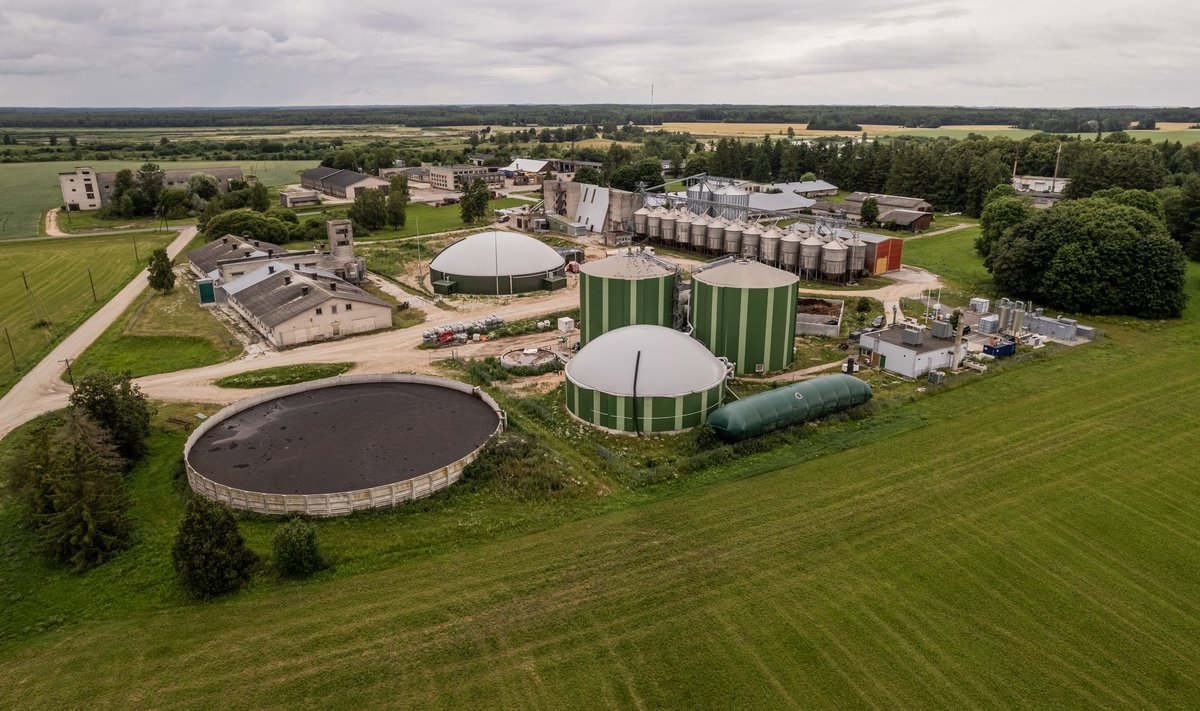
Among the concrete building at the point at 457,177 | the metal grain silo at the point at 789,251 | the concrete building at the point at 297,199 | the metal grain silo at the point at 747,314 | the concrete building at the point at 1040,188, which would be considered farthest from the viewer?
the concrete building at the point at 457,177

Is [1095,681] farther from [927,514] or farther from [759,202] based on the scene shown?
[759,202]

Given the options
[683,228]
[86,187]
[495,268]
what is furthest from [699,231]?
[86,187]

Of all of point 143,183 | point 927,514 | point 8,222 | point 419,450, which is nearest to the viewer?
point 927,514

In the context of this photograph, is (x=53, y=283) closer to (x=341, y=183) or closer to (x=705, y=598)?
(x=341, y=183)

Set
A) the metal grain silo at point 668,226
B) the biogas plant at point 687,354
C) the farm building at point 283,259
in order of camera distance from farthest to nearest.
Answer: the metal grain silo at point 668,226 < the farm building at point 283,259 < the biogas plant at point 687,354

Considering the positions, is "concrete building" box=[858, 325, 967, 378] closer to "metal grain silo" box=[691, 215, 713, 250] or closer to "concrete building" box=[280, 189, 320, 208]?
"metal grain silo" box=[691, 215, 713, 250]

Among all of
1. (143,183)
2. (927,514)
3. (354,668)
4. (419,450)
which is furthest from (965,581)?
(143,183)

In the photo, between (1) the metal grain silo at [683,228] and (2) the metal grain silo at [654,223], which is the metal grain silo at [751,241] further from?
(2) the metal grain silo at [654,223]

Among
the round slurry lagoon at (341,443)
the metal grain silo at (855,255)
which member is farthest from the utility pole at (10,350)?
the metal grain silo at (855,255)
